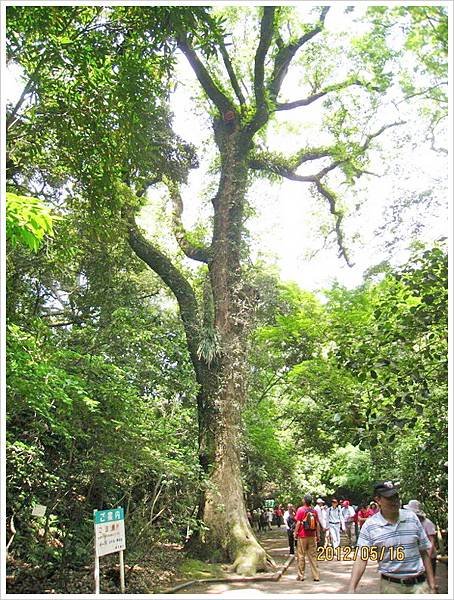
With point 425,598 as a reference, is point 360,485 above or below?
below

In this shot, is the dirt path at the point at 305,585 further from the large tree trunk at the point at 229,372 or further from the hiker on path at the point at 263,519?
the hiker on path at the point at 263,519

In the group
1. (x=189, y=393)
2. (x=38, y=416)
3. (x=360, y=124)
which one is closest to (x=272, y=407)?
(x=189, y=393)

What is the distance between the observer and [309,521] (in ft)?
19.7

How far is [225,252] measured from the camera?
868cm

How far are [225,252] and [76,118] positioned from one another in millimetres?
3759

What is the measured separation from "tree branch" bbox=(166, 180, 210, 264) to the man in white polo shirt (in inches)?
255

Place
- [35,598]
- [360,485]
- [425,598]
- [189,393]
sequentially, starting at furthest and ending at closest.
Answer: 1. [360,485]
2. [189,393]
3. [35,598]
4. [425,598]

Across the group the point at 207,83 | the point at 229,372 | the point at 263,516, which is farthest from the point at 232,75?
the point at 263,516

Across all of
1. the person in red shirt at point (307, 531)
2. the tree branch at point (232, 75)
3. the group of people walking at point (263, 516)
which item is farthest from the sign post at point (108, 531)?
the group of people walking at point (263, 516)

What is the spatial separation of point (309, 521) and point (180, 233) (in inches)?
208

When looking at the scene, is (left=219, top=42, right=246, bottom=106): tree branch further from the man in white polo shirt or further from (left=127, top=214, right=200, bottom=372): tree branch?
the man in white polo shirt

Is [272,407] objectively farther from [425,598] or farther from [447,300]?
[425,598]

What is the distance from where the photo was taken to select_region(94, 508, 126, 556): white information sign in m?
4.77

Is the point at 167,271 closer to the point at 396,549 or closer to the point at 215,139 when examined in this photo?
the point at 215,139
